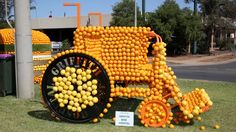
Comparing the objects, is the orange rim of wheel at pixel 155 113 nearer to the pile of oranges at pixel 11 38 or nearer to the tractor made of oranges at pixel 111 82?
the tractor made of oranges at pixel 111 82

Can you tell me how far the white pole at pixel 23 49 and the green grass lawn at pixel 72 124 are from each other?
0.32 metres

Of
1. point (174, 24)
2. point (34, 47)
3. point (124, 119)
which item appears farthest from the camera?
point (174, 24)

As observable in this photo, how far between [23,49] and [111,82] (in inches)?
137

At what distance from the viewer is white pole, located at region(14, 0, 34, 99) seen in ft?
31.0

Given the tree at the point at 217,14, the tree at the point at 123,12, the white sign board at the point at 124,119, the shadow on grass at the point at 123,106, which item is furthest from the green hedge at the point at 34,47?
the tree at the point at 217,14

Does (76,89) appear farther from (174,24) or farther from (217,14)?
(217,14)

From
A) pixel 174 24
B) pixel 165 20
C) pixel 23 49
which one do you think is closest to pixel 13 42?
pixel 23 49

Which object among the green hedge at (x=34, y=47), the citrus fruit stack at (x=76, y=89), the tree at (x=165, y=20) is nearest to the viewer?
the citrus fruit stack at (x=76, y=89)

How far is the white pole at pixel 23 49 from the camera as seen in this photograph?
945 cm

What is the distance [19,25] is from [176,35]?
25.6 m

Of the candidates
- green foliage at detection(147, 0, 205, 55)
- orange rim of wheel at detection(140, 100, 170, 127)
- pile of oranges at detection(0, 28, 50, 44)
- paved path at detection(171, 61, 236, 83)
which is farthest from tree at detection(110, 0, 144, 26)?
orange rim of wheel at detection(140, 100, 170, 127)

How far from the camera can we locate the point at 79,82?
6762mm

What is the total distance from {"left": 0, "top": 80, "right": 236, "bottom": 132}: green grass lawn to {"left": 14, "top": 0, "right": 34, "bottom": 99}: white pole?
12.5 inches

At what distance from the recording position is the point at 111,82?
6809mm
